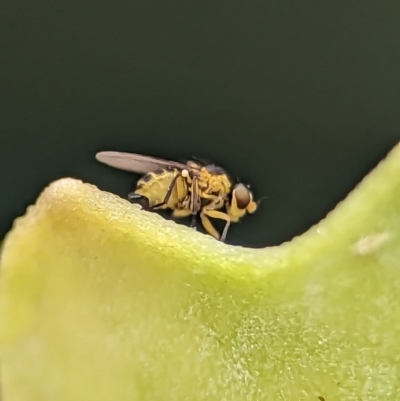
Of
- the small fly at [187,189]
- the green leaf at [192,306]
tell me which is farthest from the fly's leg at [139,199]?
the green leaf at [192,306]

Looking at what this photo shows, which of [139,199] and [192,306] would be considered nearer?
[192,306]

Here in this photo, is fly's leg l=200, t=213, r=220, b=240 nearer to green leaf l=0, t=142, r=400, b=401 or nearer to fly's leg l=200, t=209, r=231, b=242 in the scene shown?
fly's leg l=200, t=209, r=231, b=242

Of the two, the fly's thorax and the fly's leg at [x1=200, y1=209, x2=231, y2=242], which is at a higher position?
the fly's thorax

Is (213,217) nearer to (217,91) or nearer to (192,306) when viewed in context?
(217,91)

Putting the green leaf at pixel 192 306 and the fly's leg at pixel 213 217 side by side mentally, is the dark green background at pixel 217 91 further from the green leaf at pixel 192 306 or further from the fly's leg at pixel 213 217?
the green leaf at pixel 192 306

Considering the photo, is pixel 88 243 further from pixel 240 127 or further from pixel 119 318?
pixel 240 127

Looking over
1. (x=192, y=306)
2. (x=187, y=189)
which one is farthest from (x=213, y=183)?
(x=192, y=306)

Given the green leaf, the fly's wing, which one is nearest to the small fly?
the fly's wing
